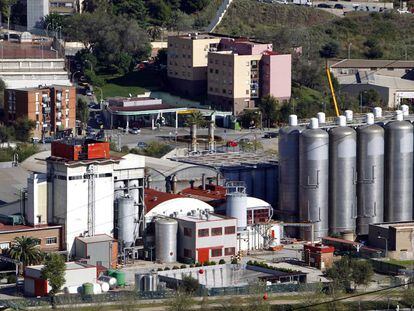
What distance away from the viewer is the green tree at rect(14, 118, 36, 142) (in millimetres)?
51531

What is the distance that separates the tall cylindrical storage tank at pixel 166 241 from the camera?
37.2 metres

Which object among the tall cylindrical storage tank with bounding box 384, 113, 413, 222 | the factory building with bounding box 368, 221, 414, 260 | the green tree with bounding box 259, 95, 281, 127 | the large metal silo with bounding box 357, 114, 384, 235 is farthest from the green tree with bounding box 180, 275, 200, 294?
the green tree with bounding box 259, 95, 281, 127

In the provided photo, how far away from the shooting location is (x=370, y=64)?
63125 millimetres

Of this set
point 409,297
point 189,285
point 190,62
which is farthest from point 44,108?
point 409,297

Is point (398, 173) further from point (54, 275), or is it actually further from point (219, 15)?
point (219, 15)

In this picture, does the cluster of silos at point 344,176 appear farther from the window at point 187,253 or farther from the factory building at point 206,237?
the window at point 187,253

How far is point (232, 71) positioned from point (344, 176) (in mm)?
17102

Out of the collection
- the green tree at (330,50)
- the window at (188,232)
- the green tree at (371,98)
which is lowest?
the window at (188,232)

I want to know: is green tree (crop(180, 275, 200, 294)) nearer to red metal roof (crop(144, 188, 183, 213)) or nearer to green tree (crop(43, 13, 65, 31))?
red metal roof (crop(144, 188, 183, 213))

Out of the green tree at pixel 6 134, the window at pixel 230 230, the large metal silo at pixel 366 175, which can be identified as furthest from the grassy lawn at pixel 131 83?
the window at pixel 230 230

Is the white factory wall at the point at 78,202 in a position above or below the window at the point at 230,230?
above

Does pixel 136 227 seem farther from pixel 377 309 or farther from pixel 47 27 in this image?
pixel 47 27

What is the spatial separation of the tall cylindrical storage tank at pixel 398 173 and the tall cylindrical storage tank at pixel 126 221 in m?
6.11

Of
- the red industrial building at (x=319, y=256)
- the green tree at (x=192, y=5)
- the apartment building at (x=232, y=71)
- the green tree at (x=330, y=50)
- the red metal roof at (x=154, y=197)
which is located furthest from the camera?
the green tree at (x=192, y=5)
